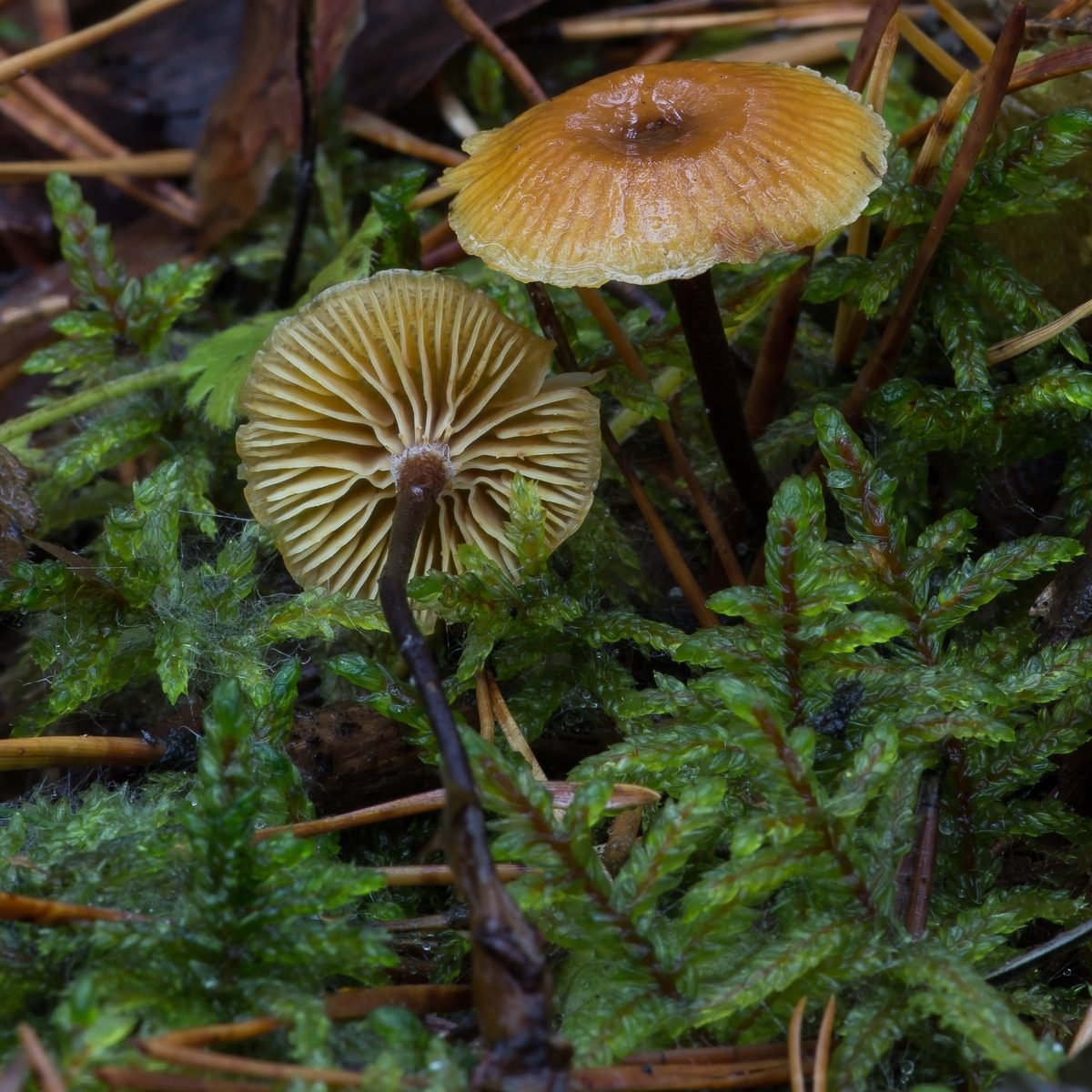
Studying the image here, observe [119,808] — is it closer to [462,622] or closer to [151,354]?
[462,622]

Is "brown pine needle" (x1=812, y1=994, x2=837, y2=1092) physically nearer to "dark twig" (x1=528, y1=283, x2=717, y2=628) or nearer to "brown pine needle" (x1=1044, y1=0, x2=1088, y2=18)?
"dark twig" (x1=528, y1=283, x2=717, y2=628)

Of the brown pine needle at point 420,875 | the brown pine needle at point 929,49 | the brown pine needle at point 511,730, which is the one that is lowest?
the brown pine needle at point 511,730

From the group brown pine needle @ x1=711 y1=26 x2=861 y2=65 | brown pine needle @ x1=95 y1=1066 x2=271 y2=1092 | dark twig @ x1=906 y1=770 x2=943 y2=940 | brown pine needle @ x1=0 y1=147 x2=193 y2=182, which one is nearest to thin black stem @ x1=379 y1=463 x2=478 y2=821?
brown pine needle @ x1=95 y1=1066 x2=271 y2=1092

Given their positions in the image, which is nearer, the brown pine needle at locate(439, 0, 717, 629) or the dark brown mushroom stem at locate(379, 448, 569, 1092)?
the dark brown mushroom stem at locate(379, 448, 569, 1092)

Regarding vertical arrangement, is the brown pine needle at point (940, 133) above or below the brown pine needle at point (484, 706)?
above

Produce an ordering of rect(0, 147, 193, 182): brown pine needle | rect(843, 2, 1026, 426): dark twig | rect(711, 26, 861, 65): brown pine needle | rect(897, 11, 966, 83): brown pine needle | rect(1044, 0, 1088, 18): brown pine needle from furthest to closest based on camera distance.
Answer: rect(711, 26, 861, 65): brown pine needle, rect(0, 147, 193, 182): brown pine needle, rect(897, 11, 966, 83): brown pine needle, rect(1044, 0, 1088, 18): brown pine needle, rect(843, 2, 1026, 426): dark twig

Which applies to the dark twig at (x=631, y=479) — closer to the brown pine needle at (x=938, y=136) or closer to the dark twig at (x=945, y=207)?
the dark twig at (x=945, y=207)

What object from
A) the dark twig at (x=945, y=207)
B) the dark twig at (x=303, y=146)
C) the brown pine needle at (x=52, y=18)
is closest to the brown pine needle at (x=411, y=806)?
the dark twig at (x=945, y=207)
